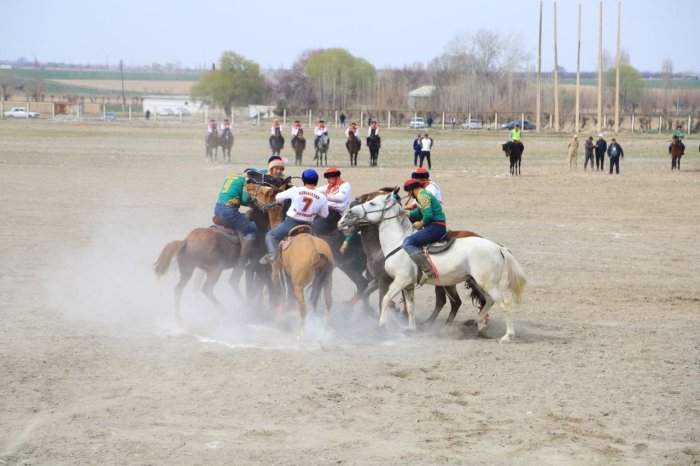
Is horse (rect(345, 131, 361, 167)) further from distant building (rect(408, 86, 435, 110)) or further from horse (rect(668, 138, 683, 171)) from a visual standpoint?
distant building (rect(408, 86, 435, 110))

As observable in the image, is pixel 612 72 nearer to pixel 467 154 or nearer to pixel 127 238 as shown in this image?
pixel 467 154

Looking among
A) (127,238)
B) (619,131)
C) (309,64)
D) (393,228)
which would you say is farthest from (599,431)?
(309,64)

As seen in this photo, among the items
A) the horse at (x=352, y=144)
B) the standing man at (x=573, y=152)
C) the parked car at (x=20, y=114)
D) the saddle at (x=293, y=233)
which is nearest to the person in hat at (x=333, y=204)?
the saddle at (x=293, y=233)

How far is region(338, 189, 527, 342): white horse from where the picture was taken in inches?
477

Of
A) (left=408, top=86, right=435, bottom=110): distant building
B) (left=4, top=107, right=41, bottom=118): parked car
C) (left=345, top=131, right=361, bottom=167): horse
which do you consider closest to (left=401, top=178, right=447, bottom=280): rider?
(left=345, top=131, right=361, bottom=167): horse

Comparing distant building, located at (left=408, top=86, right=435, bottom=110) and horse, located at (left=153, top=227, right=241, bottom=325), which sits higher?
distant building, located at (left=408, top=86, right=435, bottom=110)

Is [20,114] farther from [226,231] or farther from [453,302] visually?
[453,302]

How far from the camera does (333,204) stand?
45.3 ft

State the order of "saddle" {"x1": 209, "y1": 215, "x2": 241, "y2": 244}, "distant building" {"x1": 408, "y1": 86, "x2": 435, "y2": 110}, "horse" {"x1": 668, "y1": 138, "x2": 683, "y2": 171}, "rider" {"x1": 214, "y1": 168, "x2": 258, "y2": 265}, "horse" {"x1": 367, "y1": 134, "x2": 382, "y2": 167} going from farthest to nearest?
"distant building" {"x1": 408, "y1": 86, "x2": 435, "y2": 110}
"horse" {"x1": 367, "y1": 134, "x2": 382, "y2": 167}
"horse" {"x1": 668, "y1": 138, "x2": 683, "y2": 171}
"rider" {"x1": 214, "y1": 168, "x2": 258, "y2": 265}
"saddle" {"x1": 209, "y1": 215, "x2": 241, "y2": 244}

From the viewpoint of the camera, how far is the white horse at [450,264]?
12.1m

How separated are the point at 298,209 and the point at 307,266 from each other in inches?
52.9

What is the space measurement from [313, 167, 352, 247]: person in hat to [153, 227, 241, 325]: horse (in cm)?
128

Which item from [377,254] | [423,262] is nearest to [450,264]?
[423,262]

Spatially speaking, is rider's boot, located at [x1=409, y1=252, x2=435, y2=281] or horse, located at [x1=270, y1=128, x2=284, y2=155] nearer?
rider's boot, located at [x1=409, y1=252, x2=435, y2=281]
